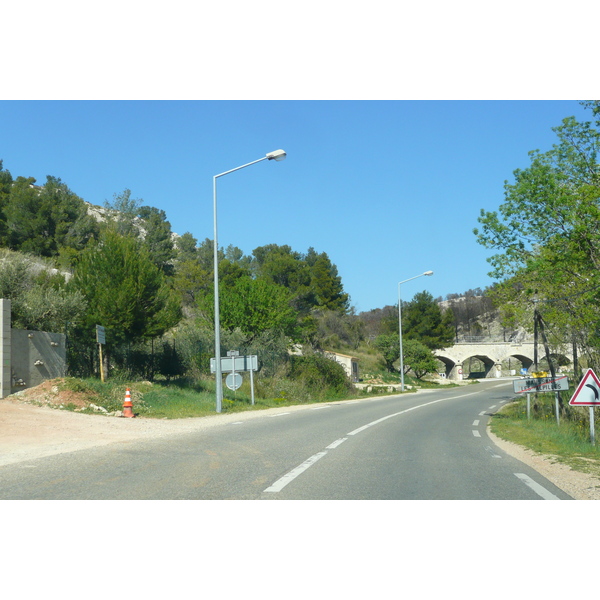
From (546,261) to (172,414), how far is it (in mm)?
13486

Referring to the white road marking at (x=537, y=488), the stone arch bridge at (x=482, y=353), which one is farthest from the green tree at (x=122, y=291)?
the stone arch bridge at (x=482, y=353)

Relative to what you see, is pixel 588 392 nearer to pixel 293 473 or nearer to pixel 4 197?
pixel 293 473

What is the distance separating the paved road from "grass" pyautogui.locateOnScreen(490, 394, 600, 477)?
97cm

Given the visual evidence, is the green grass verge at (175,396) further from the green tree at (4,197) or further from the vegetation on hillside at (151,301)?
the green tree at (4,197)

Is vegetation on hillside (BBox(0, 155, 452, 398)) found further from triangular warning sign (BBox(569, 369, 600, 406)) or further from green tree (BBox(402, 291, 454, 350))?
triangular warning sign (BBox(569, 369, 600, 406))

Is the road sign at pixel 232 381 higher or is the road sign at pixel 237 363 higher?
the road sign at pixel 237 363

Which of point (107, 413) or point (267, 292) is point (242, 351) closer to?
point (267, 292)

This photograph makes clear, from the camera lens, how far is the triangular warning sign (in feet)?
42.5

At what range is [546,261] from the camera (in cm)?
2125

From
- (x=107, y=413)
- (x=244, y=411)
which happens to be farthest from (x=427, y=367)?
(x=107, y=413)

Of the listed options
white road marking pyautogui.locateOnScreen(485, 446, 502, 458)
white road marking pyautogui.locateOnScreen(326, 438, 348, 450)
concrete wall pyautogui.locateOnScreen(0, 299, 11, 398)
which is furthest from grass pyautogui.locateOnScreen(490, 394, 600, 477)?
concrete wall pyautogui.locateOnScreen(0, 299, 11, 398)

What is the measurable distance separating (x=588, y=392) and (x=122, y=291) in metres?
18.1

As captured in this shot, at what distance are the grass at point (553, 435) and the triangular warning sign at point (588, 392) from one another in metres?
0.96

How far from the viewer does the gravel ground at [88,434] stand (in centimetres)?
953
